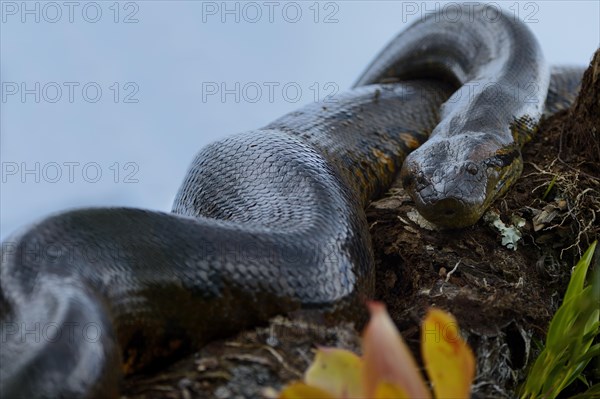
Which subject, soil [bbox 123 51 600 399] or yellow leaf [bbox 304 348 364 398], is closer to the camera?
yellow leaf [bbox 304 348 364 398]

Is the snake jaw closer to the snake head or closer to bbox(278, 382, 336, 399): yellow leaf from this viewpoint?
the snake head

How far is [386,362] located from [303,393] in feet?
0.64

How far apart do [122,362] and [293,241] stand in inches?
26.2

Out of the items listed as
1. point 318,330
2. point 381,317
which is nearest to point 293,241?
point 318,330

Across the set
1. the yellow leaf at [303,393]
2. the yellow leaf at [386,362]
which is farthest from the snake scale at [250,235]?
the yellow leaf at [386,362]

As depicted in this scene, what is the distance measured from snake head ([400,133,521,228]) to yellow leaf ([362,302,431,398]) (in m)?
1.84

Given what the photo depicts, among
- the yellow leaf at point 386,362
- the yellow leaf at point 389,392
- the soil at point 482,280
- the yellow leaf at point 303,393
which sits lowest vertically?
the soil at point 482,280

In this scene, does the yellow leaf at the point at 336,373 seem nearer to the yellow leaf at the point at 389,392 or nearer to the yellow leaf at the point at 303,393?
the yellow leaf at the point at 303,393

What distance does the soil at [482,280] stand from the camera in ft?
6.86

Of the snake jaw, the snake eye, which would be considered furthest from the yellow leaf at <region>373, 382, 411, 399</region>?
the snake eye

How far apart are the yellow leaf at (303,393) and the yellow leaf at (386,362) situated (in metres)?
0.11

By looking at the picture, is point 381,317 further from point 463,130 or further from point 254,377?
point 463,130

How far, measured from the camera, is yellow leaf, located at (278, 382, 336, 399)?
5.00ft

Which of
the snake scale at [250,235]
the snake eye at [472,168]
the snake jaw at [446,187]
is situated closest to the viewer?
the snake scale at [250,235]
